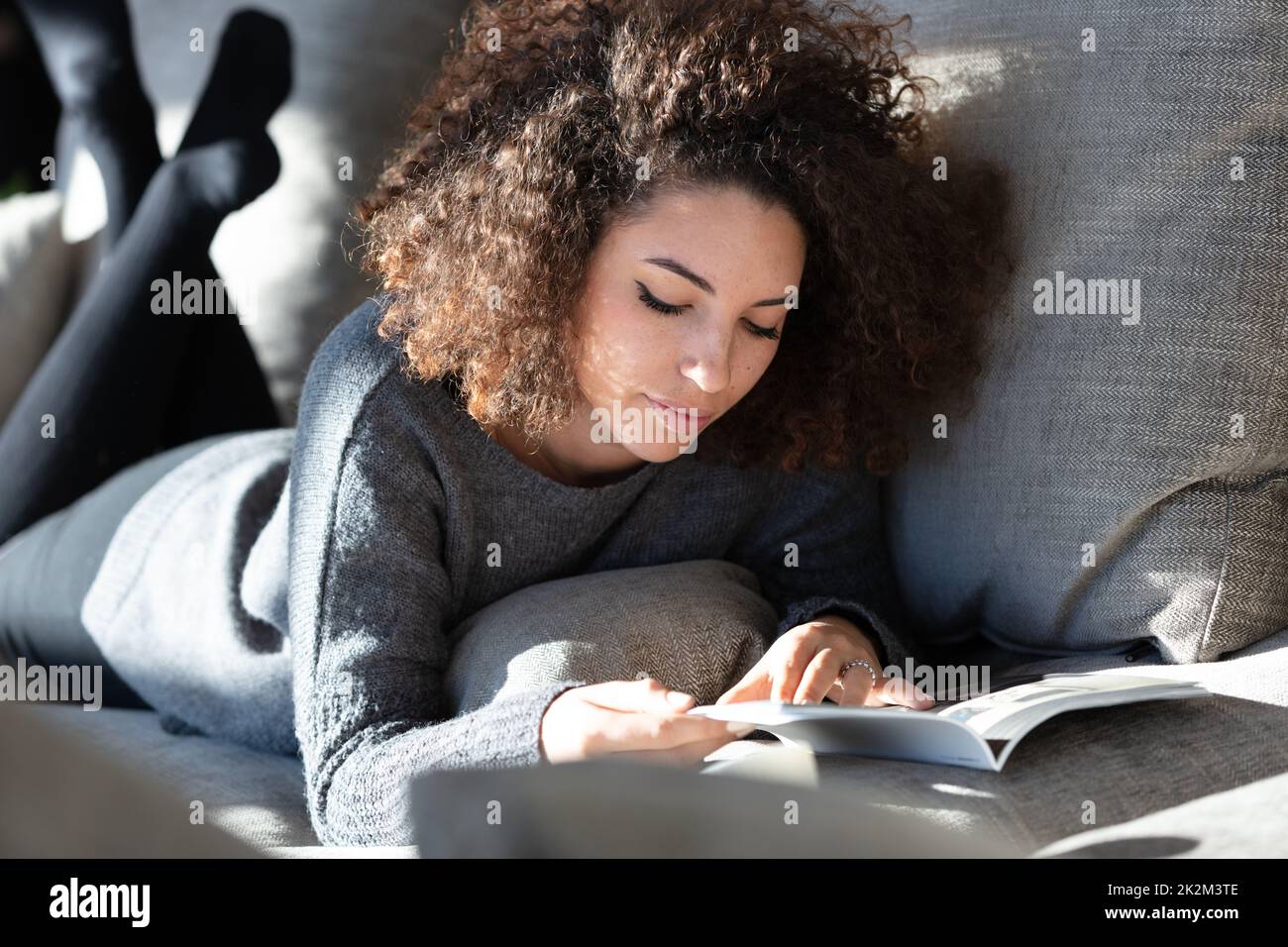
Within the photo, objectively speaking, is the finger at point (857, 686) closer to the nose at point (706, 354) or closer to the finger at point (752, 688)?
the finger at point (752, 688)

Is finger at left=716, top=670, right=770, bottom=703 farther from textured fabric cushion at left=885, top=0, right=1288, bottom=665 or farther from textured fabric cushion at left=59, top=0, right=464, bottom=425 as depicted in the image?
textured fabric cushion at left=59, top=0, right=464, bottom=425

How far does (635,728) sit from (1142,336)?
1.89ft

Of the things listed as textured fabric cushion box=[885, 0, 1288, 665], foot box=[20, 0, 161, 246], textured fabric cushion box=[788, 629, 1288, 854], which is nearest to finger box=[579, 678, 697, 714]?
textured fabric cushion box=[788, 629, 1288, 854]

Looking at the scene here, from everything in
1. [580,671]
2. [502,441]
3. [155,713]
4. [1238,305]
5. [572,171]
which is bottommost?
[155,713]

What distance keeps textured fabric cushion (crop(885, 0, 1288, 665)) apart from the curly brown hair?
0.23ft

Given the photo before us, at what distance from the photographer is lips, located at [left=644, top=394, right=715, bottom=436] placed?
115 centimetres

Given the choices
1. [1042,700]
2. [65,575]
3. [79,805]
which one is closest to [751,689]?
[1042,700]

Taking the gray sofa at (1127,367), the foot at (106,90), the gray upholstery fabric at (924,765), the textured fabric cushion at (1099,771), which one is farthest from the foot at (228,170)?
the textured fabric cushion at (1099,771)

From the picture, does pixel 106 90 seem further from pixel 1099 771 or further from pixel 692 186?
pixel 1099 771

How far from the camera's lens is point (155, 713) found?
151 cm
